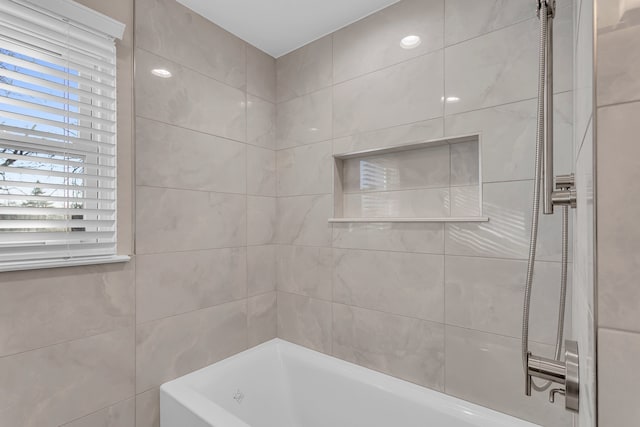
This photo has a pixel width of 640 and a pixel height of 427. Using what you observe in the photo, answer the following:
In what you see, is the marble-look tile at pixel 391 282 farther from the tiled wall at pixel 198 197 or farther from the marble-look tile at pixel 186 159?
the marble-look tile at pixel 186 159

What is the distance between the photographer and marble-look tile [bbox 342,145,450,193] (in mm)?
1677

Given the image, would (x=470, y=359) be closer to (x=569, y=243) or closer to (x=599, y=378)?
(x=569, y=243)

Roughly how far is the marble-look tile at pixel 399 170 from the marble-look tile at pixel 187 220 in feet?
2.40

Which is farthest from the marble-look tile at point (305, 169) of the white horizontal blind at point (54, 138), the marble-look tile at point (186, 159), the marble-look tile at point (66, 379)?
the marble-look tile at point (66, 379)

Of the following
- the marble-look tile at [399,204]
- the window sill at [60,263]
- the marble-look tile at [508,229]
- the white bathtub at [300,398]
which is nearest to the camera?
the window sill at [60,263]

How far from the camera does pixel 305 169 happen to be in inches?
82.6

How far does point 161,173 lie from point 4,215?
0.62 meters

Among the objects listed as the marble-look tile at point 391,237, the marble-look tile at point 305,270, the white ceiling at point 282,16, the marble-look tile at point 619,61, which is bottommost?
the marble-look tile at point 305,270

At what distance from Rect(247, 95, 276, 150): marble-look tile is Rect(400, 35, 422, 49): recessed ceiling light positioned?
98cm

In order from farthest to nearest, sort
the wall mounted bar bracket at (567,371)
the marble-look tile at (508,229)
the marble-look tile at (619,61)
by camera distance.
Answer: the marble-look tile at (508,229) → the wall mounted bar bracket at (567,371) → the marble-look tile at (619,61)

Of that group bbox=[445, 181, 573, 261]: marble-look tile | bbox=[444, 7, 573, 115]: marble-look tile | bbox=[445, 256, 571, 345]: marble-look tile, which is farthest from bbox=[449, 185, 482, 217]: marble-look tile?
bbox=[444, 7, 573, 115]: marble-look tile

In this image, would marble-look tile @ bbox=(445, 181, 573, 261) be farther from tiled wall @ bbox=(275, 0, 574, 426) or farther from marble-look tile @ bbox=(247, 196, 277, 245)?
marble-look tile @ bbox=(247, 196, 277, 245)

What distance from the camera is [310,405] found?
1.84 meters

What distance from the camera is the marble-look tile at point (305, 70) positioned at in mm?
2014
